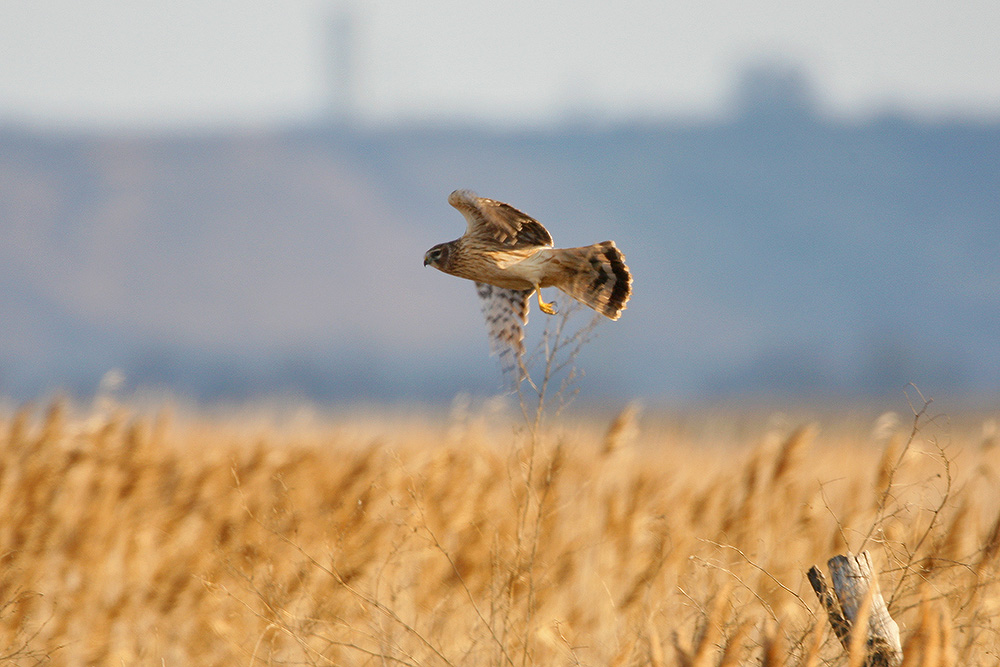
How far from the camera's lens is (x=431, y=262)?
3066 millimetres

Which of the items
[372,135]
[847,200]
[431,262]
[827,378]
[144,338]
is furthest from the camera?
[372,135]

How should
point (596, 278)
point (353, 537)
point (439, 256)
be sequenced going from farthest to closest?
point (353, 537)
point (439, 256)
point (596, 278)

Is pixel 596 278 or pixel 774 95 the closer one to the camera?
pixel 596 278

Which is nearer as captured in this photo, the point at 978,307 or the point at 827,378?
the point at 827,378

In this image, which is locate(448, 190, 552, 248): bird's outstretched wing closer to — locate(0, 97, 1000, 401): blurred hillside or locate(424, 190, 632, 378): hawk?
locate(424, 190, 632, 378): hawk

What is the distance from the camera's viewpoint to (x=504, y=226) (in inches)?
111

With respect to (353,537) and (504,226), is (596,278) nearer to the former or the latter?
(504,226)

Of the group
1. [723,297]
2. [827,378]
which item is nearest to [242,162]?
[723,297]

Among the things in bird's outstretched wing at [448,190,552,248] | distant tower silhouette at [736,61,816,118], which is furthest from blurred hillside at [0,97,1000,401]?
bird's outstretched wing at [448,190,552,248]

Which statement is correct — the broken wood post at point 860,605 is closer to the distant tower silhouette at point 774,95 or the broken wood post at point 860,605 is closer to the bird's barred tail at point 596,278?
the bird's barred tail at point 596,278

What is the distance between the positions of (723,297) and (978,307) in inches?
1038

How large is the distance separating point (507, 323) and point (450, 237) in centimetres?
12629

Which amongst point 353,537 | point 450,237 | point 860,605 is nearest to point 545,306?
point 860,605

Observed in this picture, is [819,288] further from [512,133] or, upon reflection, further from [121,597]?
[121,597]
